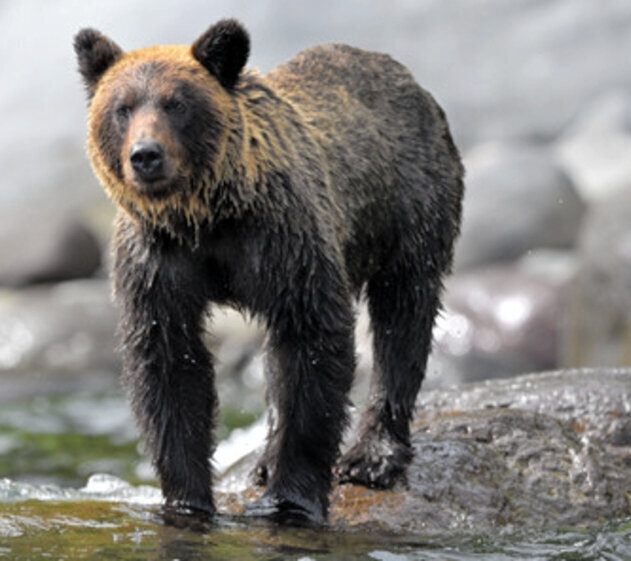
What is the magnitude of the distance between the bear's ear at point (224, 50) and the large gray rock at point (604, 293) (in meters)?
10.0

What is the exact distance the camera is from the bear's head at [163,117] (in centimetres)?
630

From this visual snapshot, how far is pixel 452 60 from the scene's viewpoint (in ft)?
124

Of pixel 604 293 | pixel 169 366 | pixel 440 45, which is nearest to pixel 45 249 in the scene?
pixel 604 293

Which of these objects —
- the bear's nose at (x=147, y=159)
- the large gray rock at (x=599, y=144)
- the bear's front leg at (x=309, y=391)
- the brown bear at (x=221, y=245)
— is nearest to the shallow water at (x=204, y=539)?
the bear's front leg at (x=309, y=391)

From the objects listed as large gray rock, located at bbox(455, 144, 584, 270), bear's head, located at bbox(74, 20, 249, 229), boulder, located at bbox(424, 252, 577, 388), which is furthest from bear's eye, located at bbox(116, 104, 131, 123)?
large gray rock, located at bbox(455, 144, 584, 270)

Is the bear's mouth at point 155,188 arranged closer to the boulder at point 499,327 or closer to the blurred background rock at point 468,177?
the blurred background rock at point 468,177

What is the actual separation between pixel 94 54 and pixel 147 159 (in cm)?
89

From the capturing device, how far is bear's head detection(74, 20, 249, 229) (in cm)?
630

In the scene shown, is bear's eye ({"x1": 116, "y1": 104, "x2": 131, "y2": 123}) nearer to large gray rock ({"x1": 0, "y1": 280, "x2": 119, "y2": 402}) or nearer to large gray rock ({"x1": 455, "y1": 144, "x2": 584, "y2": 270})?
large gray rock ({"x1": 0, "y1": 280, "x2": 119, "y2": 402})

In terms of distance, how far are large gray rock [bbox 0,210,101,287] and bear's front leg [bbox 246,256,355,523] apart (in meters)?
16.4

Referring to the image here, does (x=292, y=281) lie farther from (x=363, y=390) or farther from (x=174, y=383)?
(x=363, y=390)

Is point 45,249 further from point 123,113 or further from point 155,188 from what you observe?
point 155,188

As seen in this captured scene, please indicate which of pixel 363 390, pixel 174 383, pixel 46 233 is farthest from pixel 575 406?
pixel 46 233

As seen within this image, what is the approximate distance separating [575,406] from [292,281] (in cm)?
295
